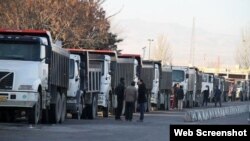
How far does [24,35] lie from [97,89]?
893 centimetres

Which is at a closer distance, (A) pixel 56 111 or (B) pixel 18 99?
(B) pixel 18 99

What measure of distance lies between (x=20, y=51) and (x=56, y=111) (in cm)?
349

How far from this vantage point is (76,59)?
3053cm

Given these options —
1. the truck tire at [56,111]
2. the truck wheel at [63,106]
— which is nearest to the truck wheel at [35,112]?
the truck tire at [56,111]

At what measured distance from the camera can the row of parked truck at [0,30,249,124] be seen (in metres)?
23.7

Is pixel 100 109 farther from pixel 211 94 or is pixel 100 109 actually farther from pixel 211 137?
pixel 211 94

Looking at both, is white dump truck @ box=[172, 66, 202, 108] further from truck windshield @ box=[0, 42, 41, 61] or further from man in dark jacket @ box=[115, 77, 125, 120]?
truck windshield @ box=[0, 42, 41, 61]

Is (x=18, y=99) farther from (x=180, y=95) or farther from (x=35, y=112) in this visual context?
(x=180, y=95)

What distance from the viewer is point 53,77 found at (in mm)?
25922

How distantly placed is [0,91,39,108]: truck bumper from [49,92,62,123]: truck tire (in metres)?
2.89

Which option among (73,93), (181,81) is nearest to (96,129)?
(73,93)

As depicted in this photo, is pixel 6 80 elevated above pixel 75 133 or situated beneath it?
elevated above

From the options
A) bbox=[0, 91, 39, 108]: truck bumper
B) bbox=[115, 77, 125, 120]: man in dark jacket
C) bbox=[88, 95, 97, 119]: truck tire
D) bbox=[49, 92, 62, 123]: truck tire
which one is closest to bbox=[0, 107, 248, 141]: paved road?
bbox=[0, 91, 39, 108]: truck bumper

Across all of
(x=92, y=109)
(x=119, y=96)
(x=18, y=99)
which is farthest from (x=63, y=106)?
(x=119, y=96)
